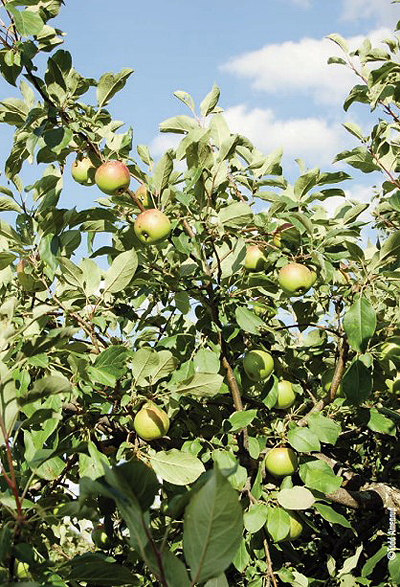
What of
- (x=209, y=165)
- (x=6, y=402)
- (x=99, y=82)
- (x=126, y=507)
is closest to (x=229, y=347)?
(x=209, y=165)

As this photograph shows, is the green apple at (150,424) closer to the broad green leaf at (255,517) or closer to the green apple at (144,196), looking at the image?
the broad green leaf at (255,517)

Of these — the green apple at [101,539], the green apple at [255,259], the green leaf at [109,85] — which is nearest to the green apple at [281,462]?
the green apple at [255,259]

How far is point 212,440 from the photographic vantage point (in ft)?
7.05

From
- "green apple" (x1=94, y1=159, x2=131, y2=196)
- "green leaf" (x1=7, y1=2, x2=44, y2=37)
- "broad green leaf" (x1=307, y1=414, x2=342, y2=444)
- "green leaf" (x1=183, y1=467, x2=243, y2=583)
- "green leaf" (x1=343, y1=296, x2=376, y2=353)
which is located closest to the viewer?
"green leaf" (x1=183, y1=467, x2=243, y2=583)

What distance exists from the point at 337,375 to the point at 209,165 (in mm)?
864

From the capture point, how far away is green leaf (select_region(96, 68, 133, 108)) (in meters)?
2.17

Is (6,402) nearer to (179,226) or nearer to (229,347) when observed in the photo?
(179,226)

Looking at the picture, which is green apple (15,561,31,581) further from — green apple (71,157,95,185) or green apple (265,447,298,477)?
green apple (71,157,95,185)

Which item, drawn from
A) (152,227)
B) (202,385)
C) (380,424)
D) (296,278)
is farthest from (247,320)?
(380,424)

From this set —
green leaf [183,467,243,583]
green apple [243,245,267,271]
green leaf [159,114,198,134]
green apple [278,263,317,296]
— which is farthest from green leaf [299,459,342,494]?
green leaf [183,467,243,583]

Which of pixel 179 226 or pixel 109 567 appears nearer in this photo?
pixel 109 567

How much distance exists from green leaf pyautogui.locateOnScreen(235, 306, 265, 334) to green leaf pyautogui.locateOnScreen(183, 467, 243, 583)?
4.38ft

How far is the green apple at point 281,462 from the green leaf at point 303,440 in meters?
0.09

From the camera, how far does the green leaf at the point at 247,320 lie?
2068 millimetres
